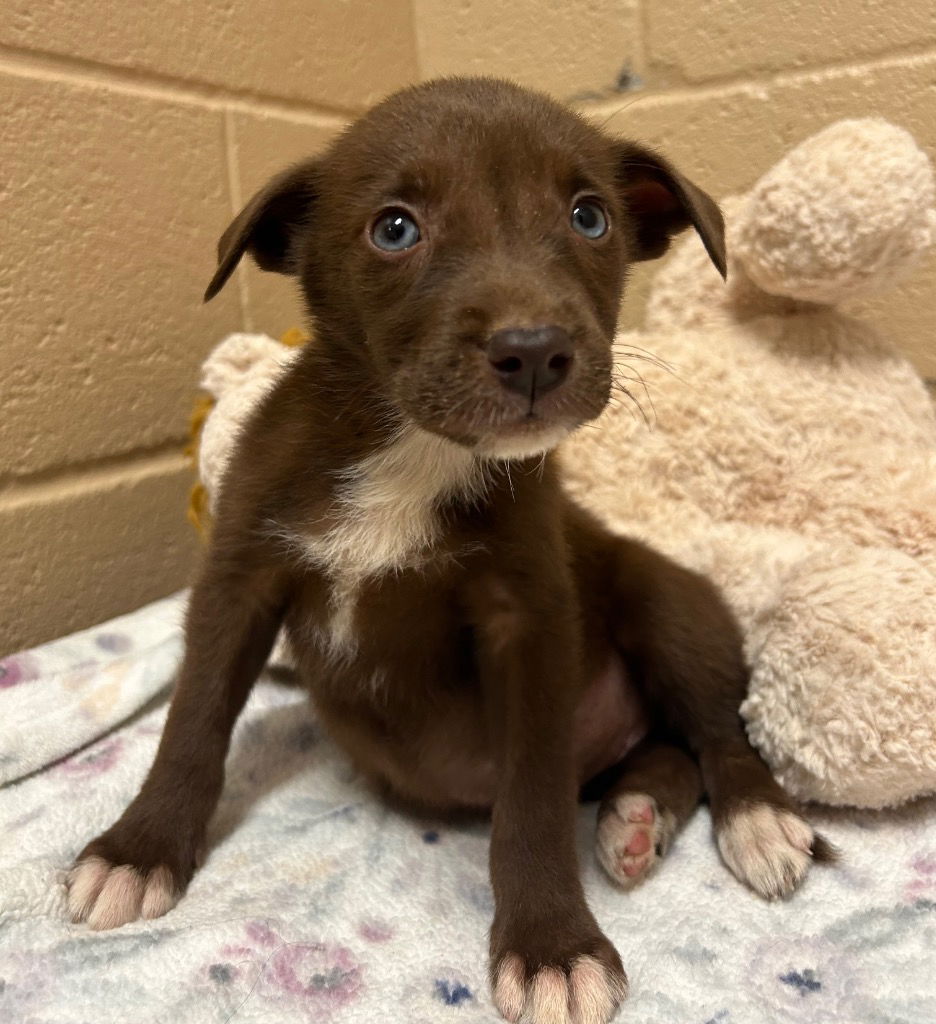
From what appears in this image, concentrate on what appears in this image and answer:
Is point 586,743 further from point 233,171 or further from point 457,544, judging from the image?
point 233,171

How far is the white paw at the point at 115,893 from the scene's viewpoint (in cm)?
142

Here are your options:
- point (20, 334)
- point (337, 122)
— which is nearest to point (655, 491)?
point (20, 334)

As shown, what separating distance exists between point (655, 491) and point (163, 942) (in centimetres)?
146

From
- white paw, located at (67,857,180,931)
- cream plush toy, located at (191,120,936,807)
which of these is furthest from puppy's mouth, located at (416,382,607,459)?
white paw, located at (67,857,180,931)

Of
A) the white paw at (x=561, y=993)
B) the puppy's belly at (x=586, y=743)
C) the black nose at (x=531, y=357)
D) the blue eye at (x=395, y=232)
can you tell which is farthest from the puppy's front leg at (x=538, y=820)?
the blue eye at (x=395, y=232)

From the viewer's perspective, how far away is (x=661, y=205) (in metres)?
1.86

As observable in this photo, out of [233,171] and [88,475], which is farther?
[233,171]

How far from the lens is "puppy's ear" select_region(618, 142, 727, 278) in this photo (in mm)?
1629

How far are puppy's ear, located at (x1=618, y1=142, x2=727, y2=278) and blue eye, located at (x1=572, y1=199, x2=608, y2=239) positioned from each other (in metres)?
0.17

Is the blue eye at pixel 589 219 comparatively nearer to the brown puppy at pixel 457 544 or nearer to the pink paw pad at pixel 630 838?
the brown puppy at pixel 457 544

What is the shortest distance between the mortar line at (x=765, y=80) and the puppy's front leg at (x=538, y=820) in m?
1.89

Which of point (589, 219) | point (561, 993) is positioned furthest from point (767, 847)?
point (589, 219)

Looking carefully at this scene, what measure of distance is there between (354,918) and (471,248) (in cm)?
105

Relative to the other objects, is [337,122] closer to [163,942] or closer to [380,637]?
[380,637]
